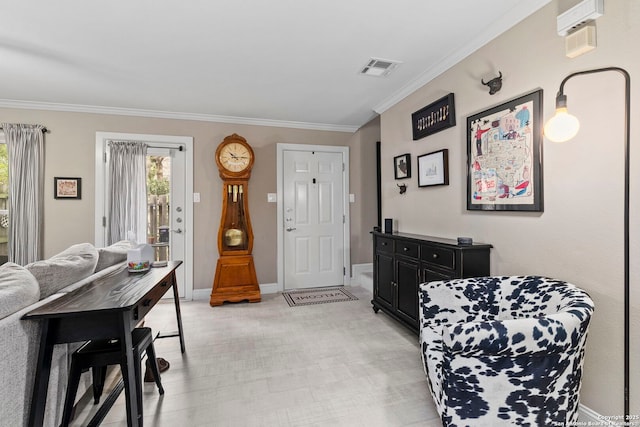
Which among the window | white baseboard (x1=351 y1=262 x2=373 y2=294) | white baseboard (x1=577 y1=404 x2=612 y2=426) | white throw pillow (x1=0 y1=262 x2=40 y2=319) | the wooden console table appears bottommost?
white baseboard (x1=577 y1=404 x2=612 y2=426)

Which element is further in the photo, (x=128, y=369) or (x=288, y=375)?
(x=288, y=375)

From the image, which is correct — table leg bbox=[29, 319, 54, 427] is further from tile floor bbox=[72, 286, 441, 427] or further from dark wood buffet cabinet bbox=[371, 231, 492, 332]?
dark wood buffet cabinet bbox=[371, 231, 492, 332]

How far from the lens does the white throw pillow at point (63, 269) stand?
1662 mm

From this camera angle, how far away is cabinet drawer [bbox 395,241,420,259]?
108 inches

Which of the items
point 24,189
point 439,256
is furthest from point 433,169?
point 24,189

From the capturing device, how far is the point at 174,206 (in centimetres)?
405

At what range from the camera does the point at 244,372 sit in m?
2.28

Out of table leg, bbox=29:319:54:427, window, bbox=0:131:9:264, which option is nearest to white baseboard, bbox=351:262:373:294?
table leg, bbox=29:319:54:427

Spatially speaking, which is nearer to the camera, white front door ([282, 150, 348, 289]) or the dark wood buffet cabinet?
the dark wood buffet cabinet

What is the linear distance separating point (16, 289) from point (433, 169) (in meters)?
2.91

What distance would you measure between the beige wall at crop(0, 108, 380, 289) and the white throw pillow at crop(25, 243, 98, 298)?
2090mm

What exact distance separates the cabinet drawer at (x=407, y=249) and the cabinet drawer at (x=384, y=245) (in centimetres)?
12

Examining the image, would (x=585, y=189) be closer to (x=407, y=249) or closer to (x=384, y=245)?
(x=407, y=249)

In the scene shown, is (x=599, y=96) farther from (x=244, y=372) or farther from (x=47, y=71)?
(x=47, y=71)
